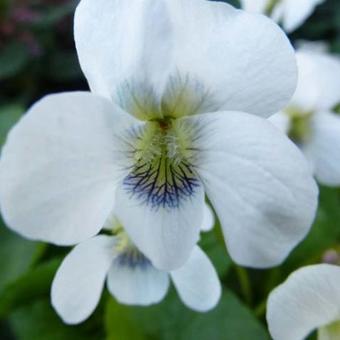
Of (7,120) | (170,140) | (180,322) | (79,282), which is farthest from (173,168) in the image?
(7,120)

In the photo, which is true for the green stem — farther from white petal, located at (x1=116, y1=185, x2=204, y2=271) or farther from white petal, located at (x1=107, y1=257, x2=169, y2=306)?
white petal, located at (x1=116, y1=185, x2=204, y2=271)

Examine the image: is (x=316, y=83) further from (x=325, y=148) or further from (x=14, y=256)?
(x=14, y=256)

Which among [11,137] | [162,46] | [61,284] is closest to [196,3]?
[162,46]

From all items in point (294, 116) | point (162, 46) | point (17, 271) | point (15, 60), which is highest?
point (162, 46)

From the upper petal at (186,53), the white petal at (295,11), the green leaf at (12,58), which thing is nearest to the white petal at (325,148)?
the white petal at (295,11)

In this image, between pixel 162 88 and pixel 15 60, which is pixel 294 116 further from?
pixel 15 60
